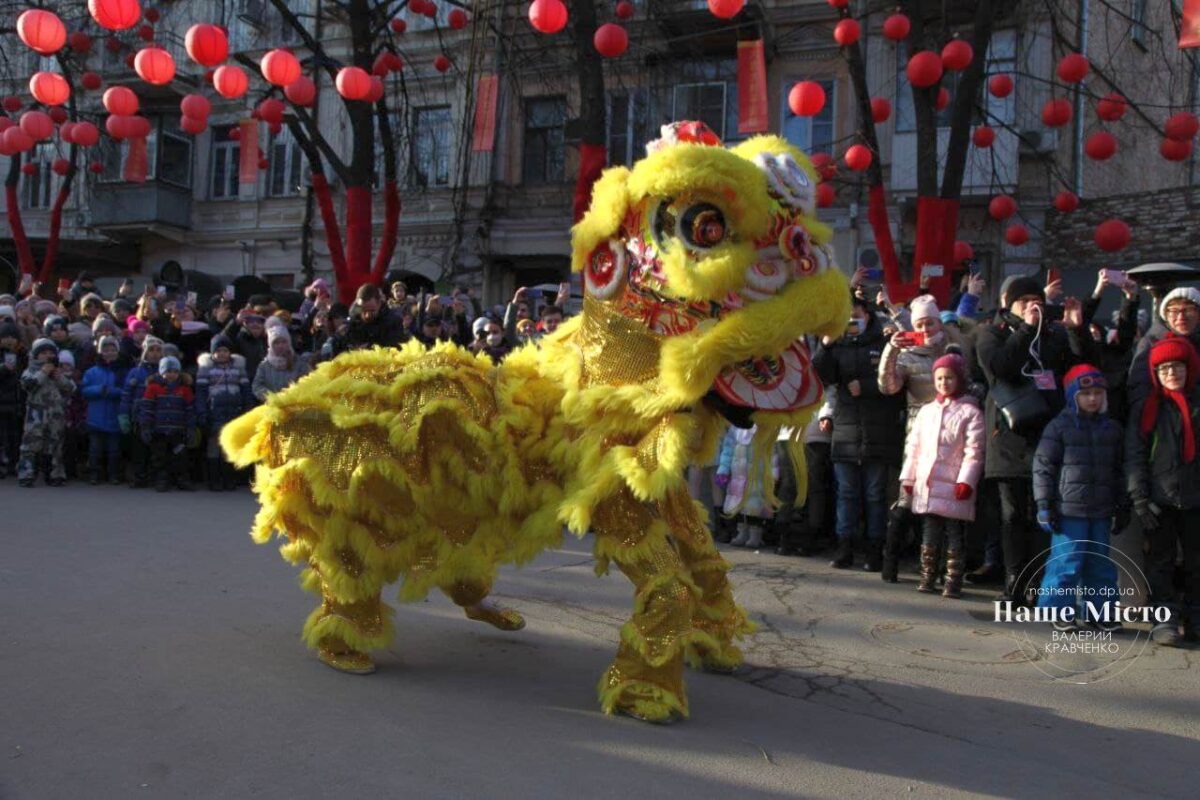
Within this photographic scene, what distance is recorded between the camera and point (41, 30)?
942 cm

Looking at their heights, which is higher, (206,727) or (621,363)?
(621,363)

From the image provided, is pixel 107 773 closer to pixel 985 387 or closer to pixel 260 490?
pixel 260 490

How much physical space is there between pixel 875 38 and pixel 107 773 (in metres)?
16.6

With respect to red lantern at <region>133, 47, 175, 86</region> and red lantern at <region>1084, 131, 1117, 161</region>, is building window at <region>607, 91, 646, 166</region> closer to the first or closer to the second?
red lantern at <region>1084, 131, 1117, 161</region>

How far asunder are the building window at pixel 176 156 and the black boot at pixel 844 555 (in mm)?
19952

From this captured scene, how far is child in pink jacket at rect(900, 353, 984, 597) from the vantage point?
18.4ft

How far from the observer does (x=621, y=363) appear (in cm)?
336

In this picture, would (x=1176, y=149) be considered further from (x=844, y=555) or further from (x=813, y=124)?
(x=813, y=124)

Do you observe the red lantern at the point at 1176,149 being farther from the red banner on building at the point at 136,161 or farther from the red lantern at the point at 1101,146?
the red banner on building at the point at 136,161

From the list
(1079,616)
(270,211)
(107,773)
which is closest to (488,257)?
(270,211)

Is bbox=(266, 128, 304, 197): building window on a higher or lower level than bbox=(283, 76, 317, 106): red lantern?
higher

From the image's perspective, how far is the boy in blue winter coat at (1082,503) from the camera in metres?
4.92

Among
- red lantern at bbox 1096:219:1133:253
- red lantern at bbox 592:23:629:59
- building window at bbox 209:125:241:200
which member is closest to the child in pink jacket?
red lantern at bbox 1096:219:1133:253

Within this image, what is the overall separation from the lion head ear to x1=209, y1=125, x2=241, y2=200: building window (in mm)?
20498
